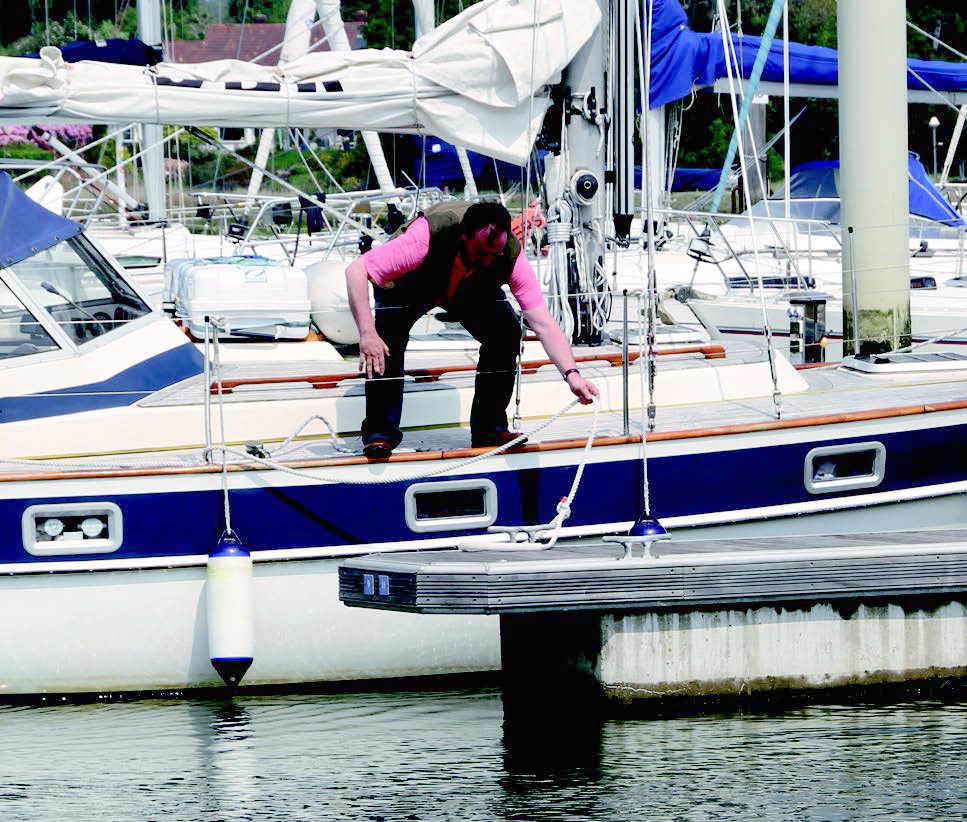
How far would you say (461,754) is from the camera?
6895 mm

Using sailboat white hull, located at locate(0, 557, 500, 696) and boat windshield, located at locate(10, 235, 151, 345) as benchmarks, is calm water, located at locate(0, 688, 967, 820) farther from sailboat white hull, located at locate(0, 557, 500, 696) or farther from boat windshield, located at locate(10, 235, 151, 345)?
boat windshield, located at locate(10, 235, 151, 345)

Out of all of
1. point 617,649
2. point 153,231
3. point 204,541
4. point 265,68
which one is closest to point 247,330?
point 265,68

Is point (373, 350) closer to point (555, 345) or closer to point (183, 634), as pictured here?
point (555, 345)

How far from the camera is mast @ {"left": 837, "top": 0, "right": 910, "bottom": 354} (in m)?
9.49

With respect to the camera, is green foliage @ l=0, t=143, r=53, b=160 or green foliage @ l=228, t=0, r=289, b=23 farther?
green foliage @ l=228, t=0, r=289, b=23

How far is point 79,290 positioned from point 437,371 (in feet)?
6.31

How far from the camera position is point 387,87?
932 centimetres

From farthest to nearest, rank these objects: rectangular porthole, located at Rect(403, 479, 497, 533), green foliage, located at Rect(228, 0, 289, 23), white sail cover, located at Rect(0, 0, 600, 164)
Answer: green foliage, located at Rect(228, 0, 289, 23) < white sail cover, located at Rect(0, 0, 600, 164) < rectangular porthole, located at Rect(403, 479, 497, 533)

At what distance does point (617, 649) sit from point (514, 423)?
4.35ft

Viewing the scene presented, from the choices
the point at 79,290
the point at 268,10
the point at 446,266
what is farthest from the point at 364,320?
the point at 268,10

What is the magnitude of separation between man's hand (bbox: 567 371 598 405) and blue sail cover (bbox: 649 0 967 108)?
1088 centimetres

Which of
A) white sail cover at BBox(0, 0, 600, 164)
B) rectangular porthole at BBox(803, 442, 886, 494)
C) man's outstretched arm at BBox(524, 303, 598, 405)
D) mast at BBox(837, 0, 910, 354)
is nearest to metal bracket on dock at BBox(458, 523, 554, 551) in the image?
man's outstretched arm at BBox(524, 303, 598, 405)

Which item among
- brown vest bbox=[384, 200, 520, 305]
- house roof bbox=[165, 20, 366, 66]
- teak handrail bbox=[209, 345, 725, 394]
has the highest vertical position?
house roof bbox=[165, 20, 366, 66]

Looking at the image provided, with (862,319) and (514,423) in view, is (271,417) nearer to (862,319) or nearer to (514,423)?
(514,423)
